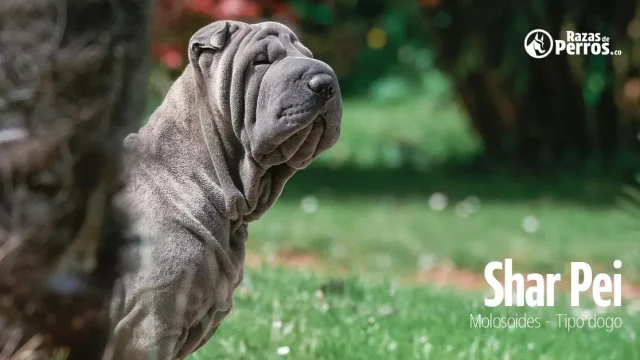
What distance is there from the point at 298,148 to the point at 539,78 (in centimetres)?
932

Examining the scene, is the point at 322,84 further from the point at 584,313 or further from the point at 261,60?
the point at 584,313

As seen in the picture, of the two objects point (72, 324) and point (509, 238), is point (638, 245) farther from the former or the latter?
point (72, 324)

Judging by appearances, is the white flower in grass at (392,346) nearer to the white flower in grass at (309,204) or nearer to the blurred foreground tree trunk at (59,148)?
the blurred foreground tree trunk at (59,148)

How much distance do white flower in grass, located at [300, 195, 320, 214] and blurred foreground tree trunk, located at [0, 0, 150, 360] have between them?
7.24 meters

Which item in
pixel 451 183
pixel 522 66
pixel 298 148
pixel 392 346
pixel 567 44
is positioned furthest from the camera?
pixel 522 66

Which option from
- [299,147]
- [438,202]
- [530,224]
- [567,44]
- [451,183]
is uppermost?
[299,147]

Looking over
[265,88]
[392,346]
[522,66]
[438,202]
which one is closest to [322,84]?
[265,88]

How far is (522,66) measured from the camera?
1168cm

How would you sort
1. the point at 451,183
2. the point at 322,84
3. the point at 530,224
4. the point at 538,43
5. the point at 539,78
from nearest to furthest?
1. the point at 322,84
2. the point at 530,224
3. the point at 451,183
4. the point at 538,43
5. the point at 539,78

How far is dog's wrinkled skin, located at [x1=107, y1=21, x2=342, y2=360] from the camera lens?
3.08 meters

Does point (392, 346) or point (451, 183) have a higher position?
point (392, 346)

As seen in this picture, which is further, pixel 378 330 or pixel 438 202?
pixel 438 202

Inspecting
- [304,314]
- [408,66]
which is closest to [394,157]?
[408,66]

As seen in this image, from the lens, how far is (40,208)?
2637 millimetres
